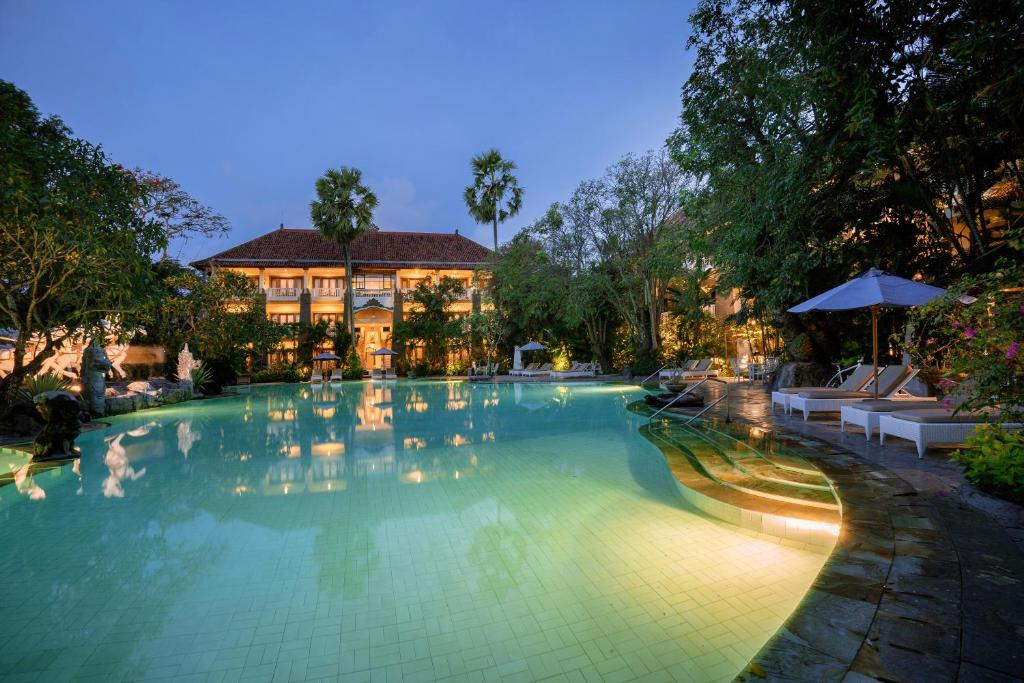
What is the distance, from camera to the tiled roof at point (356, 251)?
29.8 m

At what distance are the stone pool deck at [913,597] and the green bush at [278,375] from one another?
86.6ft

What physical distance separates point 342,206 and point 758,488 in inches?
1034

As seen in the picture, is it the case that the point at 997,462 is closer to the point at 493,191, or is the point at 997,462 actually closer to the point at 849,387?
the point at 849,387

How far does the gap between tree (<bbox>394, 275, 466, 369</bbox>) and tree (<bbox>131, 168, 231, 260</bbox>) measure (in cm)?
1089

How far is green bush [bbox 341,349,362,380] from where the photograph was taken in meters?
27.4

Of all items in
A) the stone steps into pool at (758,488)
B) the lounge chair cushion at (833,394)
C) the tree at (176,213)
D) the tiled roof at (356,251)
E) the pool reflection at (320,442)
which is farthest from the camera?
the tiled roof at (356,251)

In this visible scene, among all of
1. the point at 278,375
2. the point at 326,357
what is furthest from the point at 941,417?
the point at 278,375

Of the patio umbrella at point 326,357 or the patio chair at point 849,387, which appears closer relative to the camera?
the patio chair at point 849,387

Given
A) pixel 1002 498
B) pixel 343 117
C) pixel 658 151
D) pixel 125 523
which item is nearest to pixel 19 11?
pixel 658 151

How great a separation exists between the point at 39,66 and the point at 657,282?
126 meters

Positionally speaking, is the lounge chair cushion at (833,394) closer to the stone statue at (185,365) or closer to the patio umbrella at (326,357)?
the stone statue at (185,365)

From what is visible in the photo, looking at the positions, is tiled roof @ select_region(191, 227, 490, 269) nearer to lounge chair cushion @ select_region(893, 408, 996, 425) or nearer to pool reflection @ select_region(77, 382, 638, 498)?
pool reflection @ select_region(77, 382, 638, 498)

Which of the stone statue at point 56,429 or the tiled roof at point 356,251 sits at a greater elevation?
the tiled roof at point 356,251

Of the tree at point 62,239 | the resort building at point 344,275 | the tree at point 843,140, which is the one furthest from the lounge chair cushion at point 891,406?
the resort building at point 344,275
